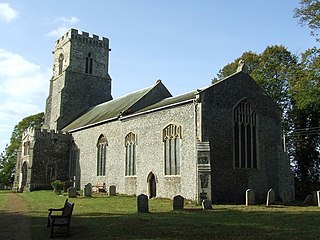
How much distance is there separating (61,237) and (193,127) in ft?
38.6

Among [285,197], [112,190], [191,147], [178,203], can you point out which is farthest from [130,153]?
[285,197]

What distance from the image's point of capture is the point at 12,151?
4697cm

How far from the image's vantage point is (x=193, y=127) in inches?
792

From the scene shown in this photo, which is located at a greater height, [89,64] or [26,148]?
[89,64]

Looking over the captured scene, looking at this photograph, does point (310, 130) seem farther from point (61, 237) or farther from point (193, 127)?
point (61, 237)

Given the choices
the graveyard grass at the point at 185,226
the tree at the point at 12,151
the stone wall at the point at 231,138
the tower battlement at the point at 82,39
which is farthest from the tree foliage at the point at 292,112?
the tree at the point at 12,151

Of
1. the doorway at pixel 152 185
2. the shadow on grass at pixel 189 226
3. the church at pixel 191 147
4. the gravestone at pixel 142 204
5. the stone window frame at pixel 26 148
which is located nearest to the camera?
the shadow on grass at pixel 189 226

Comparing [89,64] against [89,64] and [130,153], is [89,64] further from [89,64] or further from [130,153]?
[130,153]

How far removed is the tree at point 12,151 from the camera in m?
45.4

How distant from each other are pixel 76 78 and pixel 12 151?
1465 centimetres

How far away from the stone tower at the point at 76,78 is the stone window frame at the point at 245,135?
22.9 metres

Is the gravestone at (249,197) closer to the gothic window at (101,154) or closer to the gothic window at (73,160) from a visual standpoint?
the gothic window at (101,154)

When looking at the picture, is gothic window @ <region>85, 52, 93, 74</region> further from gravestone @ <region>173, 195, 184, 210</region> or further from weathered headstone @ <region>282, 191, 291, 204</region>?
gravestone @ <region>173, 195, 184, 210</region>

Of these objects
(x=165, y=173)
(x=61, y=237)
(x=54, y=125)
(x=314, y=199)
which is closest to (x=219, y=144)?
(x=165, y=173)
